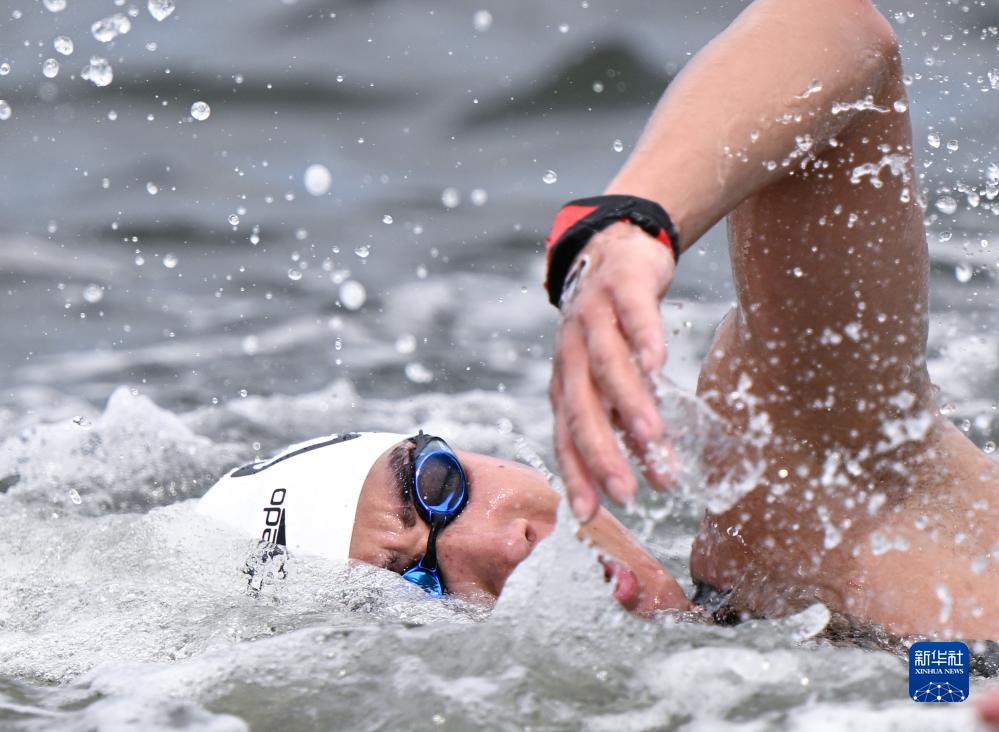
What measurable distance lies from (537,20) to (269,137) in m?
1.80

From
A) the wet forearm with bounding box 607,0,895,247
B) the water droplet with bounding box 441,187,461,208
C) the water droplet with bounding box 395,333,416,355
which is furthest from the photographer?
the water droplet with bounding box 441,187,461,208

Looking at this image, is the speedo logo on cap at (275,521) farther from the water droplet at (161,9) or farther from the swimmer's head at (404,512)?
the water droplet at (161,9)

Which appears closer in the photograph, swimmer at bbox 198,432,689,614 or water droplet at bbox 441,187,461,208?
swimmer at bbox 198,432,689,614

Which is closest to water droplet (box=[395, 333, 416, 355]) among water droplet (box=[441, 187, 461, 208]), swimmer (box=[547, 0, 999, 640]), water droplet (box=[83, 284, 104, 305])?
water droplet (box=[441, 187, 461, 208])

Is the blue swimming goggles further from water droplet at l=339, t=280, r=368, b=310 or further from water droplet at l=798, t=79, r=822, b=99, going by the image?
water droplet at l=339, t=280, r=368, b=310

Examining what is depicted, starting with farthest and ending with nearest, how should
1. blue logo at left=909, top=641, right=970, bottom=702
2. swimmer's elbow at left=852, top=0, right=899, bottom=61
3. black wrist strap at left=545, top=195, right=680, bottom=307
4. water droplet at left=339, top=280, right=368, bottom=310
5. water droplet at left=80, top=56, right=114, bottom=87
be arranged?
water droplet at left=80, top=56, right=114, bottom=87, water droplet at left=339, top=280, right=368, bottom=310, swimmer's elbow at left=852, top=0, right=899, bottom=61, blue logo at left=909, top=641, right=970, bottom=702, black wrist strap at left=545, top=195, right=680, bottom=307

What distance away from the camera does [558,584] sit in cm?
266

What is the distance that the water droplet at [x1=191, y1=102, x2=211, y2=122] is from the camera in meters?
7.30

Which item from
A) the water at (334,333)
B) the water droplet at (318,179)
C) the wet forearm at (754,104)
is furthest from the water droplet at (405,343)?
the wet forearm at (754,104)

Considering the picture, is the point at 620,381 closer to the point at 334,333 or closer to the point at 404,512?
the point at 404,512

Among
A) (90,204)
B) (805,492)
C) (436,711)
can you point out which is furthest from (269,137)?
(436,711)

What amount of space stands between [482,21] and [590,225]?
605 cm

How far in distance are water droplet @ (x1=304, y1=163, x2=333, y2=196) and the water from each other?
54 mm

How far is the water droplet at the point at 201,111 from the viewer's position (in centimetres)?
730
